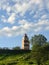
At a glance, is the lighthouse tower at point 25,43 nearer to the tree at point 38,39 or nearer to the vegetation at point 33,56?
the tree at point 38,39

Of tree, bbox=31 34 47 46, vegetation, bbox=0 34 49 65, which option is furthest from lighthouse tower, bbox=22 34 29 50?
vegetation, bbox=0 34 49 65

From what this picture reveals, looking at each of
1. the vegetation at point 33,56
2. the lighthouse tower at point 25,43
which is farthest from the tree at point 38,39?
the vegetation at point 33,56

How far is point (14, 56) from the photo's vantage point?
91.6m

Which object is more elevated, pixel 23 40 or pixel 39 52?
pixel 23 40

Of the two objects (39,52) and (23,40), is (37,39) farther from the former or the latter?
(39,52)

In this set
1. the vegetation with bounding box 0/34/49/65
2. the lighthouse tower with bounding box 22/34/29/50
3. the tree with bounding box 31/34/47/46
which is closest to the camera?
the vegetation with bounding box 0/34/49/65

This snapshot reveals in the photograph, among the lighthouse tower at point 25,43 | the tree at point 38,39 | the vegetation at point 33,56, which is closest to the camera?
the vegetation at point 33,56

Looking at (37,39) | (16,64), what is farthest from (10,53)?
(37,39)

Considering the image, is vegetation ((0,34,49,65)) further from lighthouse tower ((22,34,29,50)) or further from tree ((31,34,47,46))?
tree ((31,34,47,46))

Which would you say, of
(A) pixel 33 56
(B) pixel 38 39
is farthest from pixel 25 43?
(A) pixel 33 56

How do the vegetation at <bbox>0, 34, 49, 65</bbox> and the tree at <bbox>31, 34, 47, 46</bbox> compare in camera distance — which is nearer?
the vegetation at <bbox>0, 34, 49, 65</bbox>

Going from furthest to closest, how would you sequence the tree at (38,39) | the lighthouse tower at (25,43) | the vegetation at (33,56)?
the tree at (38,39) < the lighthouse tower at (25,43) < the vegetation at (33,56)

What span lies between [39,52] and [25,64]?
30.1ft

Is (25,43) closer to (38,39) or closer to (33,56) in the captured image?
(38,39)
